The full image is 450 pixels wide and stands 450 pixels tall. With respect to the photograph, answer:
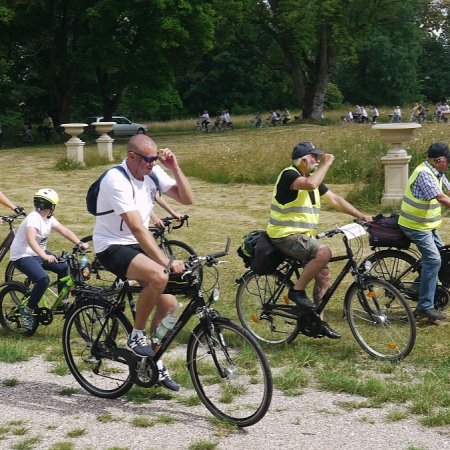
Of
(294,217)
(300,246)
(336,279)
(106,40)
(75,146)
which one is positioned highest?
(106,40)

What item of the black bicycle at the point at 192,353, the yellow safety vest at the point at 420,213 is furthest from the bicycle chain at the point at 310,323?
the black bicycle at the point at 192,353

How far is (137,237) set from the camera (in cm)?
533

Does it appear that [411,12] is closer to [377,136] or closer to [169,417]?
[377,136]

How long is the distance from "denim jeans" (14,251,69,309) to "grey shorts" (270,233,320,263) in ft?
7.27

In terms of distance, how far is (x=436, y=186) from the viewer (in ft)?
24.5

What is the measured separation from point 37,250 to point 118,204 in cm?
249

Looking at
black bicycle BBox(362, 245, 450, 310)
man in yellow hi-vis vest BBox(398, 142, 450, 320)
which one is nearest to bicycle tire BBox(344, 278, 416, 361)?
man in yellow hi-vis vest BBox(398, 142, 450, 320)

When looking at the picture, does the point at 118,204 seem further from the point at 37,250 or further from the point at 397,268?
the point at 397,268

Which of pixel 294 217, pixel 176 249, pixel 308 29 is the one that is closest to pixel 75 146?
pixel 176 249

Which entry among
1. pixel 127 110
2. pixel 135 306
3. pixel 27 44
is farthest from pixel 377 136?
pixel 127 110

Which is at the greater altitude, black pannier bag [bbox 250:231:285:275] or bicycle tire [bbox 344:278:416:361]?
black pannier bag [bbox 250:231:285:275]

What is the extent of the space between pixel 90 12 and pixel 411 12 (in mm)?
39219

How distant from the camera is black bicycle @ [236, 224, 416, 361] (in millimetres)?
6613

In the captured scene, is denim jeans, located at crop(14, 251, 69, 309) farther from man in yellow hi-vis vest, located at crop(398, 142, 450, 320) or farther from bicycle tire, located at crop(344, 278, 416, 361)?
man in yellow hi-vis vest, located at crop(398, 142, 450, 320)
